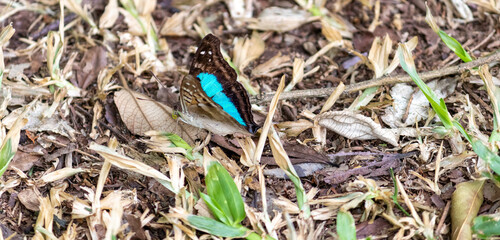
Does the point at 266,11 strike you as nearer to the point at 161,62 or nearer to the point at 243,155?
the point at 161,62

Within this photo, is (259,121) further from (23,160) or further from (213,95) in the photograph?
(23,160)

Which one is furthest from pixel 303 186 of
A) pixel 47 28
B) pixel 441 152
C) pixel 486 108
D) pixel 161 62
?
pixel 47 28

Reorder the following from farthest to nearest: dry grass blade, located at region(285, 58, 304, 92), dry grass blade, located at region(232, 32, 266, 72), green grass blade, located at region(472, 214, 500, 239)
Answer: dry grass blade, located at region(232, 32, 266, 72) < dry grass blade, located at region(285, 58, 304, 92) < green grass blade, located at region(472, 214, 500, 239)

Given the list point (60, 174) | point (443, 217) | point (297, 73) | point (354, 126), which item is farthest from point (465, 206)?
point (60, 174)

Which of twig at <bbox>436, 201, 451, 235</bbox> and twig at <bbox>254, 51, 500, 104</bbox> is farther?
twig at <bbox>254, 51, 500, 104</bbox>

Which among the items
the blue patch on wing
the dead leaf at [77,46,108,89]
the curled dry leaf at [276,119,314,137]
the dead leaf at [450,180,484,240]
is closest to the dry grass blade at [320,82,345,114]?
the curled dry leaf at [276,119,314,137]

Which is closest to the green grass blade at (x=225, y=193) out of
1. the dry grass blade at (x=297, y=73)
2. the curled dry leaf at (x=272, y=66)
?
the dry grass blade at (x=297, y=73)

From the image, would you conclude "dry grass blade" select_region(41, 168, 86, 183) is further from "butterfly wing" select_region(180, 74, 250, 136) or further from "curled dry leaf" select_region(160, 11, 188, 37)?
"curled dry leaf" select_region(160, 11, 188, 37)

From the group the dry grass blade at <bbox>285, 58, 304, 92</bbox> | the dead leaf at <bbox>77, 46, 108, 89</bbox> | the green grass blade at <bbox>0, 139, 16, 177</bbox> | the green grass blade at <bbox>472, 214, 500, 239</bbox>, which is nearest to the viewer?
the green grass blade at <bbox>472, 214, 500, 239</bbox>
